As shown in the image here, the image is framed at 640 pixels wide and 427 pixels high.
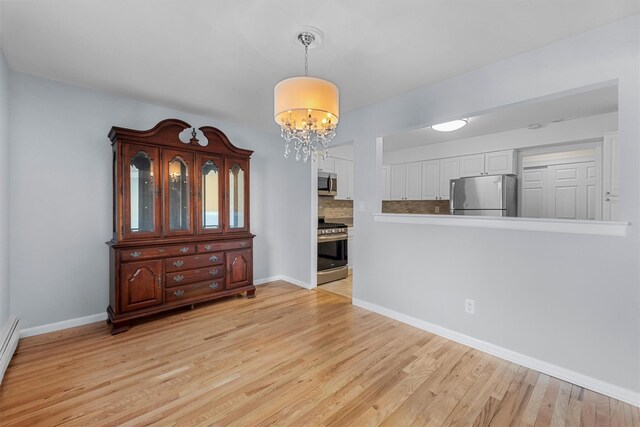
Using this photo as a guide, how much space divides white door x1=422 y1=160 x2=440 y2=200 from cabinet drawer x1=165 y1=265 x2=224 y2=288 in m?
3.96

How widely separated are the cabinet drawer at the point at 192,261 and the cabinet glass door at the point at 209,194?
0.30m

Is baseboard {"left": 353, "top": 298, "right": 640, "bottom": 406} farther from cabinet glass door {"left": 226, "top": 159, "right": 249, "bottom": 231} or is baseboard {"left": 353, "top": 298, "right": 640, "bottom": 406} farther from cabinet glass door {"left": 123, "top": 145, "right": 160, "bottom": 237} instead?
cabinet glass door {"left": 123, "top": 145, "right": 160, "bottom": 237}

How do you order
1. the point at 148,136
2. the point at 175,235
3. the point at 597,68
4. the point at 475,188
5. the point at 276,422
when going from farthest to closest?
the point at 475,188, the point at 175,235, the point at 148,136, the point at 597,68, the point at 276,422

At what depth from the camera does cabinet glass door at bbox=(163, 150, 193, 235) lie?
10.1 feet

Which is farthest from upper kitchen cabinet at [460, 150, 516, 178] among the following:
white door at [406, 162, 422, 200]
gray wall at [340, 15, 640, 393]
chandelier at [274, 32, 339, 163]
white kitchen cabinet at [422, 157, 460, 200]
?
chandelier at [274, 32, 339, 163]

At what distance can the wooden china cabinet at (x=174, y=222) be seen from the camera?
2.79 m

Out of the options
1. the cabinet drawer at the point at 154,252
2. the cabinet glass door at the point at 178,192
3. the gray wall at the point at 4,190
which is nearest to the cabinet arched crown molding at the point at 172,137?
the cabinet glass door at the point at 178,192

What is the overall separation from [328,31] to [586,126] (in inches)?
154

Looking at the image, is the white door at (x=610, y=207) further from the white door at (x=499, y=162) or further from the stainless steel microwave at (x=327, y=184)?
the stainless steel microwave at (x=327, y=184)

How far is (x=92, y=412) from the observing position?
1668 millimetres

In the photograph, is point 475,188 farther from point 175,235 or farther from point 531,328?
point 175,235

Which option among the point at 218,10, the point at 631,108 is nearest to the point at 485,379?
the point at 631,108

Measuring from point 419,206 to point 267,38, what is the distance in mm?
4791

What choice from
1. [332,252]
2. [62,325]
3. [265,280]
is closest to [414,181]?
[332,252]
